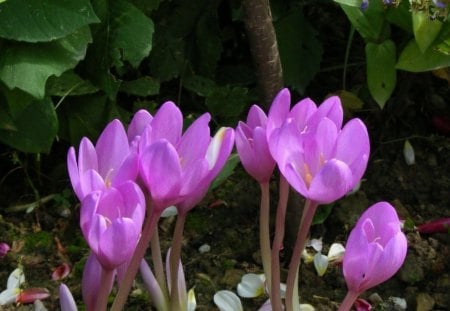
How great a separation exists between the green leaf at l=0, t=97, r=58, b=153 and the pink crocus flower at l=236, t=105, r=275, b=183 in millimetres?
704

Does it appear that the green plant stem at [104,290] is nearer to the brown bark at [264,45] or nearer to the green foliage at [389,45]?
the brown bark at [264,45]

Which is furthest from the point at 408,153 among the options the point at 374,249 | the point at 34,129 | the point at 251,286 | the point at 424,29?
the point at 374,249

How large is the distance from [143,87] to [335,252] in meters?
0.52

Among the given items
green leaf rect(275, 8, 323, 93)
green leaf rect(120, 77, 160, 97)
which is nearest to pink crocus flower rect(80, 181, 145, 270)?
green leaf rect(120, 77, 160, 97)

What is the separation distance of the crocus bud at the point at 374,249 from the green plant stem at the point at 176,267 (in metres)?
0.21

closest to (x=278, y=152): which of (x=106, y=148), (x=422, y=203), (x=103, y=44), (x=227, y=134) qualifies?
(x=227, y=134)

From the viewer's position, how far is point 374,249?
2.85 ft

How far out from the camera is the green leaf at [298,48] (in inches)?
74.3

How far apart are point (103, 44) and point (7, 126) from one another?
24cm

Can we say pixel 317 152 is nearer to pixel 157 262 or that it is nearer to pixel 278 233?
pixel 278 233

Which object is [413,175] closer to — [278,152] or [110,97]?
[110,97]

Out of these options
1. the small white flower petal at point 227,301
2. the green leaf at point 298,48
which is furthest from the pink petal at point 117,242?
the green leaf at point 298,48

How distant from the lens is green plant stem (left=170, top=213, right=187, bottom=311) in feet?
3.29

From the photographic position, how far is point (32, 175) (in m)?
1.89
